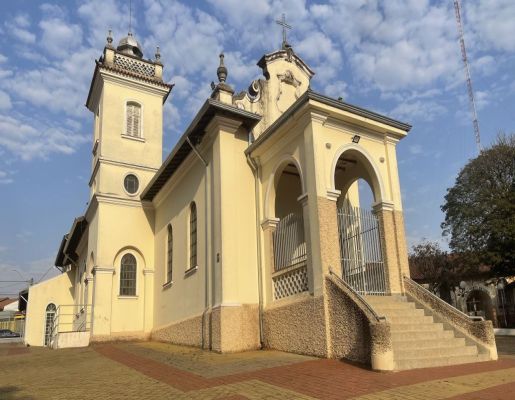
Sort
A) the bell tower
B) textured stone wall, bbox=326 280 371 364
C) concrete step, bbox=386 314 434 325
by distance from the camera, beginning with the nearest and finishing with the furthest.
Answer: textured stone wall, bbox=326 280 371 364, concrete step, bbox=386 314 434 325, the bell tower

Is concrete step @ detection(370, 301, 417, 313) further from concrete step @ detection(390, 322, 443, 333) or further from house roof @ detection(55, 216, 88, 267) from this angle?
house roof @ detection(55, 216, 88, 267)

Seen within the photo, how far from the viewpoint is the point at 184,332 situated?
13875 millimetres

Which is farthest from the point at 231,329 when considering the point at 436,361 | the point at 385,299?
the point at 436,361

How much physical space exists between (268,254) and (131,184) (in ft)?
32.5

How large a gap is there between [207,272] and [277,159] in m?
3.69

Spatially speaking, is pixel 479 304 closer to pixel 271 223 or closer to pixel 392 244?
pixel 392 244

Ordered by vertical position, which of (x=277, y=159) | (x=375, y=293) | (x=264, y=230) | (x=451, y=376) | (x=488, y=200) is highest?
(x=488, y=200)

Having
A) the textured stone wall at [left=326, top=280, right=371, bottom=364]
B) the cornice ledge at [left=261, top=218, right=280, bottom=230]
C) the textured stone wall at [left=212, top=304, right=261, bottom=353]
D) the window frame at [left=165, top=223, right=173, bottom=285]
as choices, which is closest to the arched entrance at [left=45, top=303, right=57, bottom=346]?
the window frame at [left=165, top=223, right=173, bottom=285]

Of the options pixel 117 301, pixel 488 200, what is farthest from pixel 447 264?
pixel 117 301

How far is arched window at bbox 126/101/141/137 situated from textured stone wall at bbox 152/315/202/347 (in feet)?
29.8

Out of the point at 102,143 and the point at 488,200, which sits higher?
the point at 102,143

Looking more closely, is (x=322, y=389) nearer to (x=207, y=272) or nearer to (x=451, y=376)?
(x=451, y=376)

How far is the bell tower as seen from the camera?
19328mm

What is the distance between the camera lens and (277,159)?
11805 mm
